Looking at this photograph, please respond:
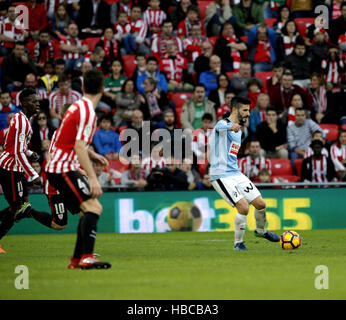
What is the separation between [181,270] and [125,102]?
9969 millimetres

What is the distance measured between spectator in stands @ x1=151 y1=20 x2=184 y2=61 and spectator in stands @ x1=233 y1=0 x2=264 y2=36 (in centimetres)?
209

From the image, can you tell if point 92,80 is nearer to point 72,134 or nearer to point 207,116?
point 72,134

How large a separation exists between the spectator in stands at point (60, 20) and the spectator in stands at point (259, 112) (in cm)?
610

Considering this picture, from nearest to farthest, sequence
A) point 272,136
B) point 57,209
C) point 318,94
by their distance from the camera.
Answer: point 57,209
point 272,136
point 318,94

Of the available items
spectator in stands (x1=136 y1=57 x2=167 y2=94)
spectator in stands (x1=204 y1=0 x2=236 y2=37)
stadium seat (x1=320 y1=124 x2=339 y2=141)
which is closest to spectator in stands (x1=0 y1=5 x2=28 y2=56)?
spectator in stands (x1=136 y1=57 x2=167 y2=94)

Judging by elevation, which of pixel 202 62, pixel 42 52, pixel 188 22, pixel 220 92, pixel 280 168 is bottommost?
pixel 280 168

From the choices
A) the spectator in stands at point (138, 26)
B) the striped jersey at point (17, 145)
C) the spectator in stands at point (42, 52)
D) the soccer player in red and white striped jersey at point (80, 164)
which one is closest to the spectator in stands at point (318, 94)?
the spectator in stands at point (138, 26)

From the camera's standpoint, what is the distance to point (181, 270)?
881cm

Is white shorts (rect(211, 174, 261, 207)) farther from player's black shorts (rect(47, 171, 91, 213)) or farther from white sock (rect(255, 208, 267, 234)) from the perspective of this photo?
player's black shorts (rect(47, 171, 91, 213))

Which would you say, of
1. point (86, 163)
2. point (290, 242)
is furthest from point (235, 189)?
point (86, 163)

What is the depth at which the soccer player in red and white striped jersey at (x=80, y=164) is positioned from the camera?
27.2 ft

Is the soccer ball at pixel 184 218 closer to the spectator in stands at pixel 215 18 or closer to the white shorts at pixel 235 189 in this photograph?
the white shorts at pixel 235 189

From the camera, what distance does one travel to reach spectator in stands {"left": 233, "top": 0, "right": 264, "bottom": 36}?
21.4 m
